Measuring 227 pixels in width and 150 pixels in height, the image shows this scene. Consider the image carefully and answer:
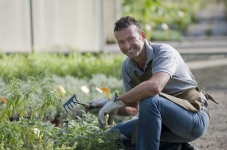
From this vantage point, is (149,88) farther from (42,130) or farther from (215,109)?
(215,109)

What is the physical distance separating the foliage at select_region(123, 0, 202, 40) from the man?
34.1 feet

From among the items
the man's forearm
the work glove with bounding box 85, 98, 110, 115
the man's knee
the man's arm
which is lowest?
the man's forearm

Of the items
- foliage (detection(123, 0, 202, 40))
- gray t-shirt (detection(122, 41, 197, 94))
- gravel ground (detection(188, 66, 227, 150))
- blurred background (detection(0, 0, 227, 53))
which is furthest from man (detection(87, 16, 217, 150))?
foliage (detection(123, 0, 202, 40))

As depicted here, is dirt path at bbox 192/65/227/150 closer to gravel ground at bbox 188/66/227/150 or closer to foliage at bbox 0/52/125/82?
gravel ground at bbox 188/66/227/150

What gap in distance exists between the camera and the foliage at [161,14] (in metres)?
16.8

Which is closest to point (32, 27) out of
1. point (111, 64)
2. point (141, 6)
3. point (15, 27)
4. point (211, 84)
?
point (15, 27)

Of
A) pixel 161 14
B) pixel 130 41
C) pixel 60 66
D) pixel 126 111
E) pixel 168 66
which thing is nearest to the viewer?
pixel 168 66

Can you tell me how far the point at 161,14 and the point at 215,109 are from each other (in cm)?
1351

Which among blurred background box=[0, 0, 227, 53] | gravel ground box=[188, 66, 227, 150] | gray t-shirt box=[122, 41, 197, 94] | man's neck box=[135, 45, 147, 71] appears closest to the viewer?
gray t-shirt box=[122, 41, 197, 94]

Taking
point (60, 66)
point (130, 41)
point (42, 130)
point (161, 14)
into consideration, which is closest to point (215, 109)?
point (60, 66)

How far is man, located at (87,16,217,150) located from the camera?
4195 mm

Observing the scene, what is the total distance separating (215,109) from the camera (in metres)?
7.03

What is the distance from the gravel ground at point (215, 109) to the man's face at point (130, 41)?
4.14 feet

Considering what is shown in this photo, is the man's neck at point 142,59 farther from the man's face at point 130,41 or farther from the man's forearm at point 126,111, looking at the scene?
the man's forearm at point 126,111
